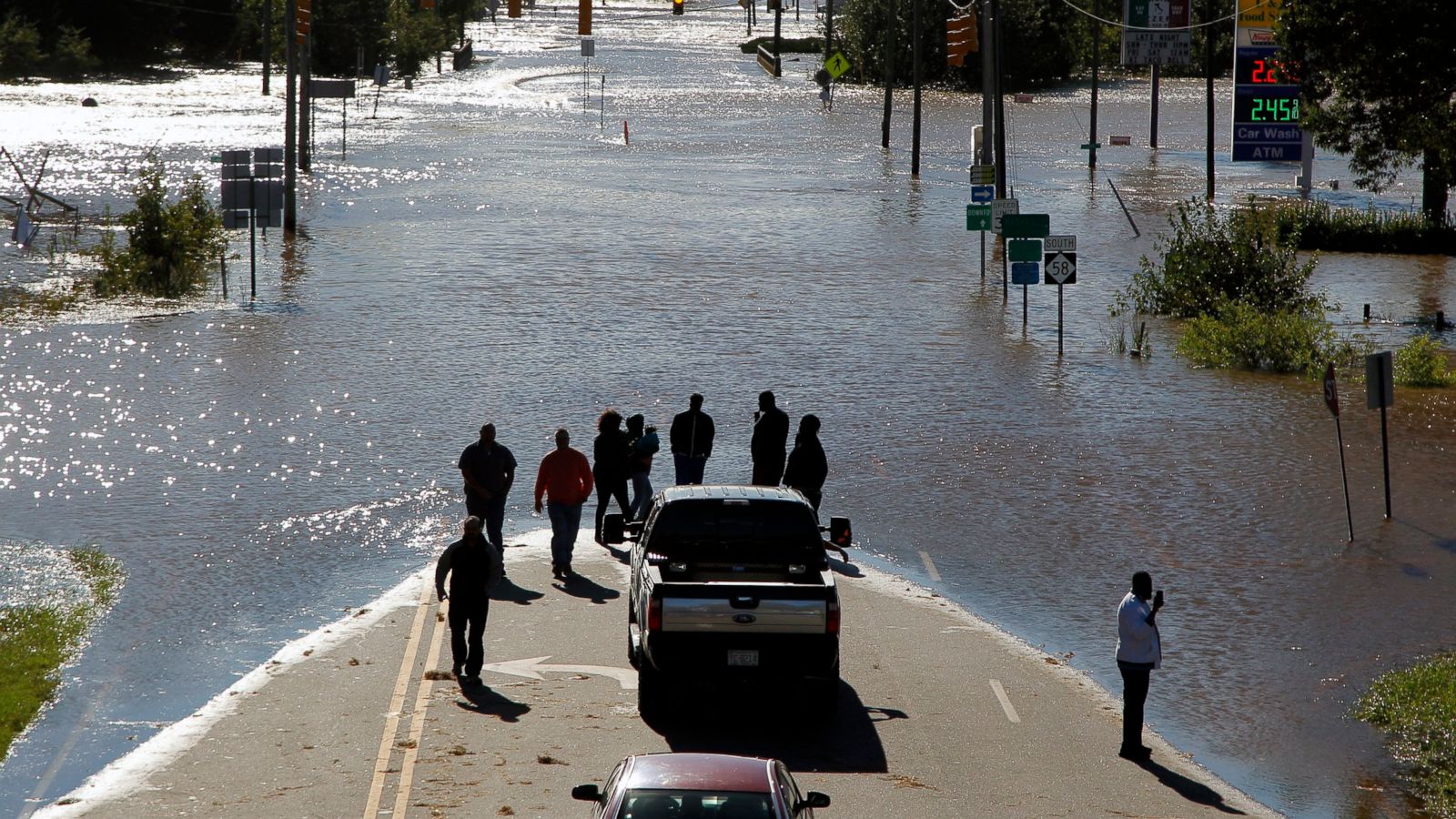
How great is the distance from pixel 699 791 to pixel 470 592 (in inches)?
198

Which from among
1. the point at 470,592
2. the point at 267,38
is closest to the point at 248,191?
the point at 470,592

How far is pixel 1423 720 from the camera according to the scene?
40.8 feet

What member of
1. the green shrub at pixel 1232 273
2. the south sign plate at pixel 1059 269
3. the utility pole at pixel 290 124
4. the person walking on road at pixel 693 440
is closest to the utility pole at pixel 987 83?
the green shrub at pixel 1232 273

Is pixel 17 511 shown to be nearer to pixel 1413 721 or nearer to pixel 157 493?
pixel 157 493

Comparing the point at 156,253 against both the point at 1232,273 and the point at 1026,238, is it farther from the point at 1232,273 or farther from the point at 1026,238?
the point at 1232,273

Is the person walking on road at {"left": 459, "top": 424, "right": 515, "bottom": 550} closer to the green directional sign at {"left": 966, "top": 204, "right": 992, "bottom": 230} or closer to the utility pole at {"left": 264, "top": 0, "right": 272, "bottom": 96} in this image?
the green directional sign at {"left": 966, "top": 204, "right": 992, "bottom": 230}

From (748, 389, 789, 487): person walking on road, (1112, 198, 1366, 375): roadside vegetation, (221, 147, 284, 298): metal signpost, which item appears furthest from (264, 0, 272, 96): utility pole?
(748, 389, 789, 487): person walking on road

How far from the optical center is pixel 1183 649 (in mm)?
14383

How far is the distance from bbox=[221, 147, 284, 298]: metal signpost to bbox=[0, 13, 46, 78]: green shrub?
238 feet

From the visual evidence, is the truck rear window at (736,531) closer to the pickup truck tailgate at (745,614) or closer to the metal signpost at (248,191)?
the pickup truck tailgate at (745,614)

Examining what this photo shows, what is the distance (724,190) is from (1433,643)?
4166cm

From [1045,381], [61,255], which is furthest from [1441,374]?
[61,255]

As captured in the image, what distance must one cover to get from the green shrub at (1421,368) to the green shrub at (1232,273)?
11.0 feet

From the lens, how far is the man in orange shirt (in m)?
15.7
